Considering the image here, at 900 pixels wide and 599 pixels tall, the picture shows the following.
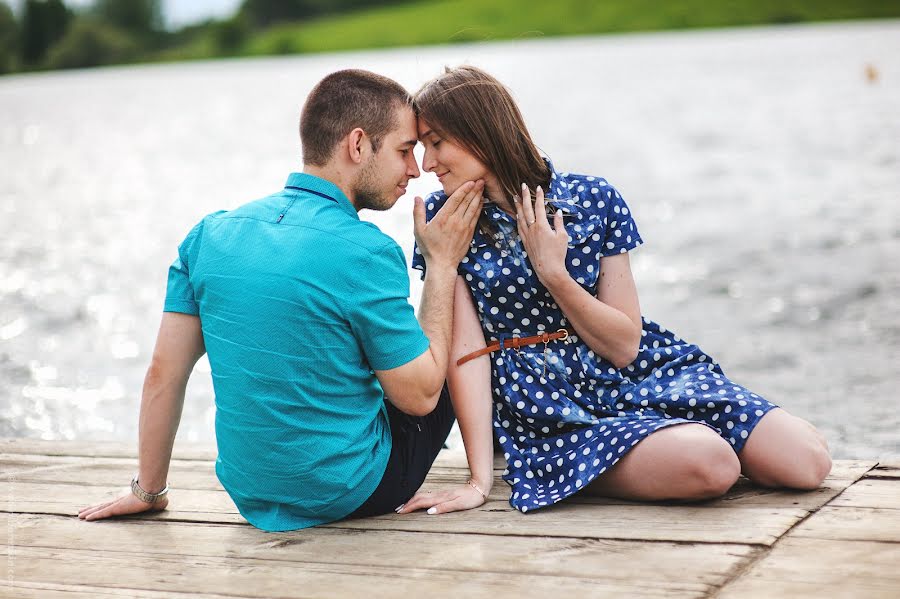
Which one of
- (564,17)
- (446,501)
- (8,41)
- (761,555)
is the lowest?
(446,501)

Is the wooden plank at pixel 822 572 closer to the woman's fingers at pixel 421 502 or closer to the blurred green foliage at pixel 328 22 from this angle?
the woman's fingers at pixel 421 502

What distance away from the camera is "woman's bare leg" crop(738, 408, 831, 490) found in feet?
9.69

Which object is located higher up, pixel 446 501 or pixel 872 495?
pixel 872 495

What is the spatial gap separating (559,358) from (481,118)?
755mm

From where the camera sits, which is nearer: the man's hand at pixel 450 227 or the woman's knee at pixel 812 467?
the woman's knee at pixel 812 467

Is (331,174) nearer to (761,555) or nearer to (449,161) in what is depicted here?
(449,161)

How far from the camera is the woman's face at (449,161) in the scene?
121 inches

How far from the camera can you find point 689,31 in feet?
178

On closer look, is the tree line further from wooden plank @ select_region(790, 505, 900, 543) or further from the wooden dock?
wooden plank @ select_region(790, 505, 900, 543)

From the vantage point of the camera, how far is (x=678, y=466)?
2863 millimetres

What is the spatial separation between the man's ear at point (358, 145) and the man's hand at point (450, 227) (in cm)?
31

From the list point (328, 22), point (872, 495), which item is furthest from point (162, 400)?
point (328, 22)

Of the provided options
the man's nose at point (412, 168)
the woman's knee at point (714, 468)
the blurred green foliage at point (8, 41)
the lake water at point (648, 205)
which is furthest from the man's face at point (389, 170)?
the blurred green foliage at point (8, 41)

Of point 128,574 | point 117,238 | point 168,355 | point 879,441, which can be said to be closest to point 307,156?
point 168,355
